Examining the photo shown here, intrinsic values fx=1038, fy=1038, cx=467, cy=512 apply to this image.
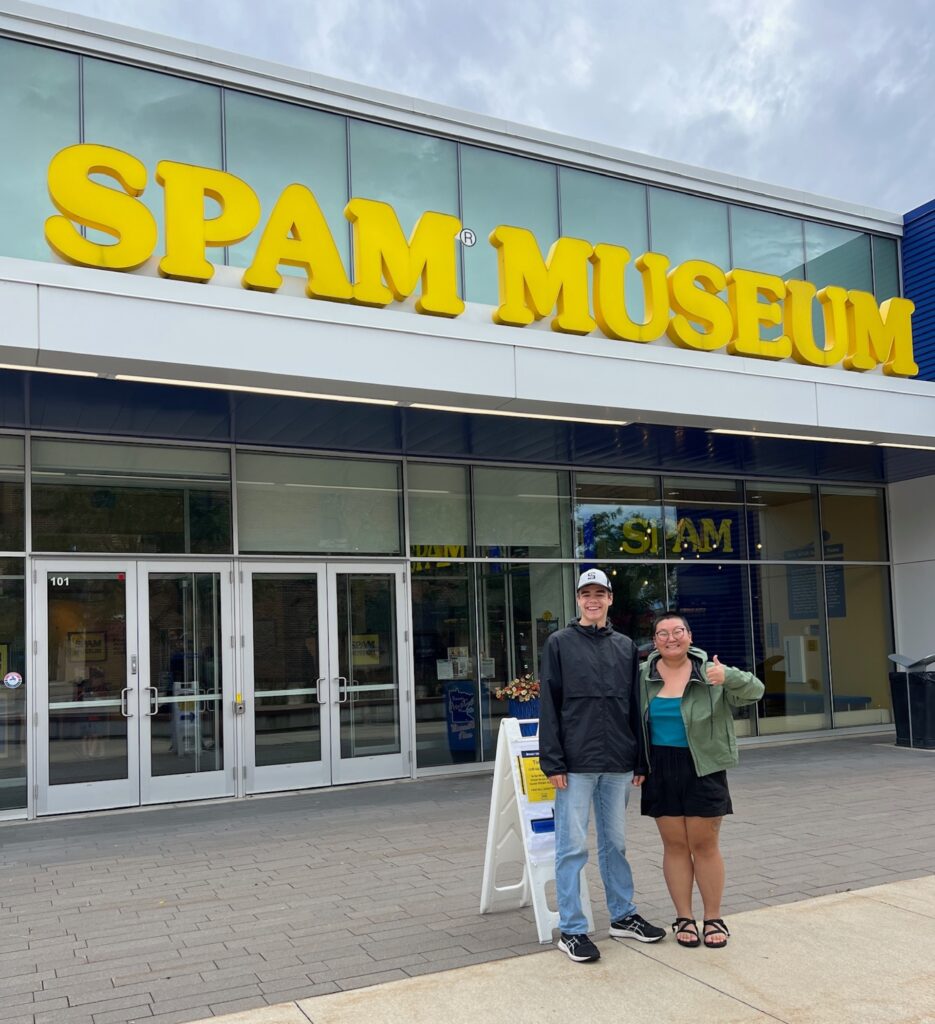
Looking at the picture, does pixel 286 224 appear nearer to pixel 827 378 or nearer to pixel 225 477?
pixel 225 477

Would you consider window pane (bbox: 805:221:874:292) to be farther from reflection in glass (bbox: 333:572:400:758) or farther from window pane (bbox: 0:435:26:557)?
window pane (bbox: 0:435:26:557)

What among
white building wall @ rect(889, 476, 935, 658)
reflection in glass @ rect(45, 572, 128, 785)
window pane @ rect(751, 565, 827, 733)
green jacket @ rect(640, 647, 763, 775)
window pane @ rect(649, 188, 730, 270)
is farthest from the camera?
white building wall @ rect(889, 476, 935, 658)

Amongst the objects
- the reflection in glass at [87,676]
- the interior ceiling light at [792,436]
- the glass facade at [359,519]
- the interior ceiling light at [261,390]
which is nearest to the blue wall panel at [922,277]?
the glass facade at [359,519]

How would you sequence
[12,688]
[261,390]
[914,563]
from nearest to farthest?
[261,390], [12,688], [914,563]

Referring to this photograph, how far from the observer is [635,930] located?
543cm

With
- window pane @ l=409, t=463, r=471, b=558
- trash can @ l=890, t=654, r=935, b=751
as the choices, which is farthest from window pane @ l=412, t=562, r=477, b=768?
trash can @ l=890, t=654, r=935, b=751

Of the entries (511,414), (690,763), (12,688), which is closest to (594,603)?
(690,763)

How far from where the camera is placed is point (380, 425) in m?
10.6

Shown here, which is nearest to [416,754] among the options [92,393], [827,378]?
[92,393]

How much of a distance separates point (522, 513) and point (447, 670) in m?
2.21

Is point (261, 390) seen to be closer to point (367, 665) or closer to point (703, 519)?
point (367, 665)

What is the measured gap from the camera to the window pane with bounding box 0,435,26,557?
10055 millimetres

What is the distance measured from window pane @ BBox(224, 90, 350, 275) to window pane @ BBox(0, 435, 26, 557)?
2.89 m

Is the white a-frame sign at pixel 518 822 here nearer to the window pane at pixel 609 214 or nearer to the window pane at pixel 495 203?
the window pane at pixel 495 203
